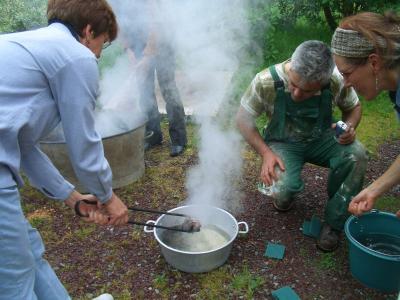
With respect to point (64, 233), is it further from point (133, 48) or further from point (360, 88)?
point (360, 88)

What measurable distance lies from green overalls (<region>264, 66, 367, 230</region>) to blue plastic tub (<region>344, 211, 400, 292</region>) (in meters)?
0.21

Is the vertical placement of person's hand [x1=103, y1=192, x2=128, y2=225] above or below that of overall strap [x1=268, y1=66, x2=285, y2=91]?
below

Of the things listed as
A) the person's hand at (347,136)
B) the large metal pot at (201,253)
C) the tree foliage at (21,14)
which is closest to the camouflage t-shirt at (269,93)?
the person's hand at (347,136)

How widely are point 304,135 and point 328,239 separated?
0.86 meters

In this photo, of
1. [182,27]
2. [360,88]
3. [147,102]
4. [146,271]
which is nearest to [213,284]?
[146,271]

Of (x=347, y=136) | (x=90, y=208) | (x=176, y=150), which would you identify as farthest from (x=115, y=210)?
(x=176, y=150)

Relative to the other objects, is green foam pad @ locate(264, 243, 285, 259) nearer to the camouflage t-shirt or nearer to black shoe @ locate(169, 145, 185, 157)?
the camouflage t-shirt

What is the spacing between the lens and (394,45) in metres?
2.08

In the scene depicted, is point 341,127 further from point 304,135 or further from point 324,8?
point 324,8

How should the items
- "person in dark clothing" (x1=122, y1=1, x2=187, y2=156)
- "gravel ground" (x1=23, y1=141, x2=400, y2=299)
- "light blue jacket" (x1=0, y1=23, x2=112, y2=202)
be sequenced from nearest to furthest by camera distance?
"light blue jacket" (x1=0, y1=23, x2=112, y2=202)
"gravel ground" (x1=23, y1=141, x2=400, y2=299)
"person in dark clothing" (x1=122, y1=1, x2=187, y2=156)

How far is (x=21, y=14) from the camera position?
22.0 ft

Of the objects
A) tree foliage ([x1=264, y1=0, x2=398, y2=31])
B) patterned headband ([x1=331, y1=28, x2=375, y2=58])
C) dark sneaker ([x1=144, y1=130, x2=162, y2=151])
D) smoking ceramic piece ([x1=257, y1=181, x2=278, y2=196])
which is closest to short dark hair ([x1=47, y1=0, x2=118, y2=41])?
patterned headband ([x1=331, y1=28, x2=375, y2=58])

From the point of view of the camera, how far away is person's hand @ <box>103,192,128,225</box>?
2.18 metres

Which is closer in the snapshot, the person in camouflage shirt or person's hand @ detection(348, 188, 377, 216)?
person's hand @ detection(348, 188, 377, 216)
